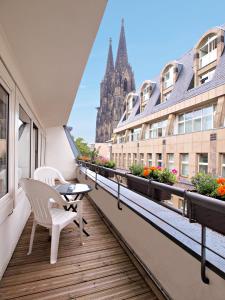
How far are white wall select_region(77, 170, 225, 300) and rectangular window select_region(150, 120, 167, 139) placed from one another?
938 cm

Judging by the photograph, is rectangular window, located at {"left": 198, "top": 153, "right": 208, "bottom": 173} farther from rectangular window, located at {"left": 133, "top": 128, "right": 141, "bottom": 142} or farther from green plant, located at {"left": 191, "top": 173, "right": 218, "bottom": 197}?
green plant, located at {"left": 191, "top": 173, "right": 218, "bottom": 197}

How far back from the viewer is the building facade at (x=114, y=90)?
88.4ft

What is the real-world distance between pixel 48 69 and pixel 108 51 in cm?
3650

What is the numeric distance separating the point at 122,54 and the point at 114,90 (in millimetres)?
6578

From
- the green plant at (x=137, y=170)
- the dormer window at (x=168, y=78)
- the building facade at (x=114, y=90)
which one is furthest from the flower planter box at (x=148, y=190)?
the building facade at (x=114, y=90)

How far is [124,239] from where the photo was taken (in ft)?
6.87

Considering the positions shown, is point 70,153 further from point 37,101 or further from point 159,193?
point 159,193

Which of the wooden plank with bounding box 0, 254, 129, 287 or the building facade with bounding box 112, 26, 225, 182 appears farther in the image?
the building facade with bounding box 112, 26, 225, 182

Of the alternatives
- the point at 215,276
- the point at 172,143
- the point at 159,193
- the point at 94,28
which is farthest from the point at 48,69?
the point at 172,143

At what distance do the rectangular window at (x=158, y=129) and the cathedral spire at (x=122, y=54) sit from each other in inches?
777

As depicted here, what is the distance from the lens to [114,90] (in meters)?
27.2

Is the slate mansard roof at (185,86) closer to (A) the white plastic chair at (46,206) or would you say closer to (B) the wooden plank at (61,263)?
(B) the wooden plank at (61,263)

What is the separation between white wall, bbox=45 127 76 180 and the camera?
22.9 ft

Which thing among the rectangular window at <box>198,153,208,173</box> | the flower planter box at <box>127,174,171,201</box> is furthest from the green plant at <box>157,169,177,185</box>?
the rectangular window at <box>198,153,208,173</box>
